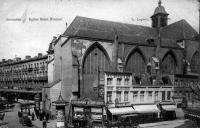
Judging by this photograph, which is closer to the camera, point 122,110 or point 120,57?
point 122,110

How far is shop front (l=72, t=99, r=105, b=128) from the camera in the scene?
2553 cm

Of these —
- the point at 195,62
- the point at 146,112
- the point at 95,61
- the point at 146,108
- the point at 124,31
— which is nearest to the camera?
the point at 146,112

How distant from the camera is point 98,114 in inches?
1033

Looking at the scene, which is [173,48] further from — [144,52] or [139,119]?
[139,119]

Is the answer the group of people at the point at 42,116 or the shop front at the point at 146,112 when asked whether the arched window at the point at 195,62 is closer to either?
the shop front at the point at 146,112

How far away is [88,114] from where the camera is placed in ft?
87.0

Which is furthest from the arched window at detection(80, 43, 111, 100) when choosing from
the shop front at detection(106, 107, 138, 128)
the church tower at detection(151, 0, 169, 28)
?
the church tower at detection(151, 0, 169, 28)

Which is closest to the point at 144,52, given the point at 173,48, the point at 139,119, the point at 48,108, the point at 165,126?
the point at 173,48

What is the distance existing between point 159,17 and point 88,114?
29.5m

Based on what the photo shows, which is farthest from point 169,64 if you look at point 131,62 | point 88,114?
point 88,114

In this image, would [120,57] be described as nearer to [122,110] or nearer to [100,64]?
[100,64]

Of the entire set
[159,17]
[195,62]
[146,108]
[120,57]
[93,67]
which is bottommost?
[146,108]

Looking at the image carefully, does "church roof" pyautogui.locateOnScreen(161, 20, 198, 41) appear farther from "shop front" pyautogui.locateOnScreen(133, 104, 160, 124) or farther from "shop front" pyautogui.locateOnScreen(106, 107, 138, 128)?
"shop front" pyautogui.locateOnScreen(106, 107, 138, 128)

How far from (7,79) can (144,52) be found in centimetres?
4858
